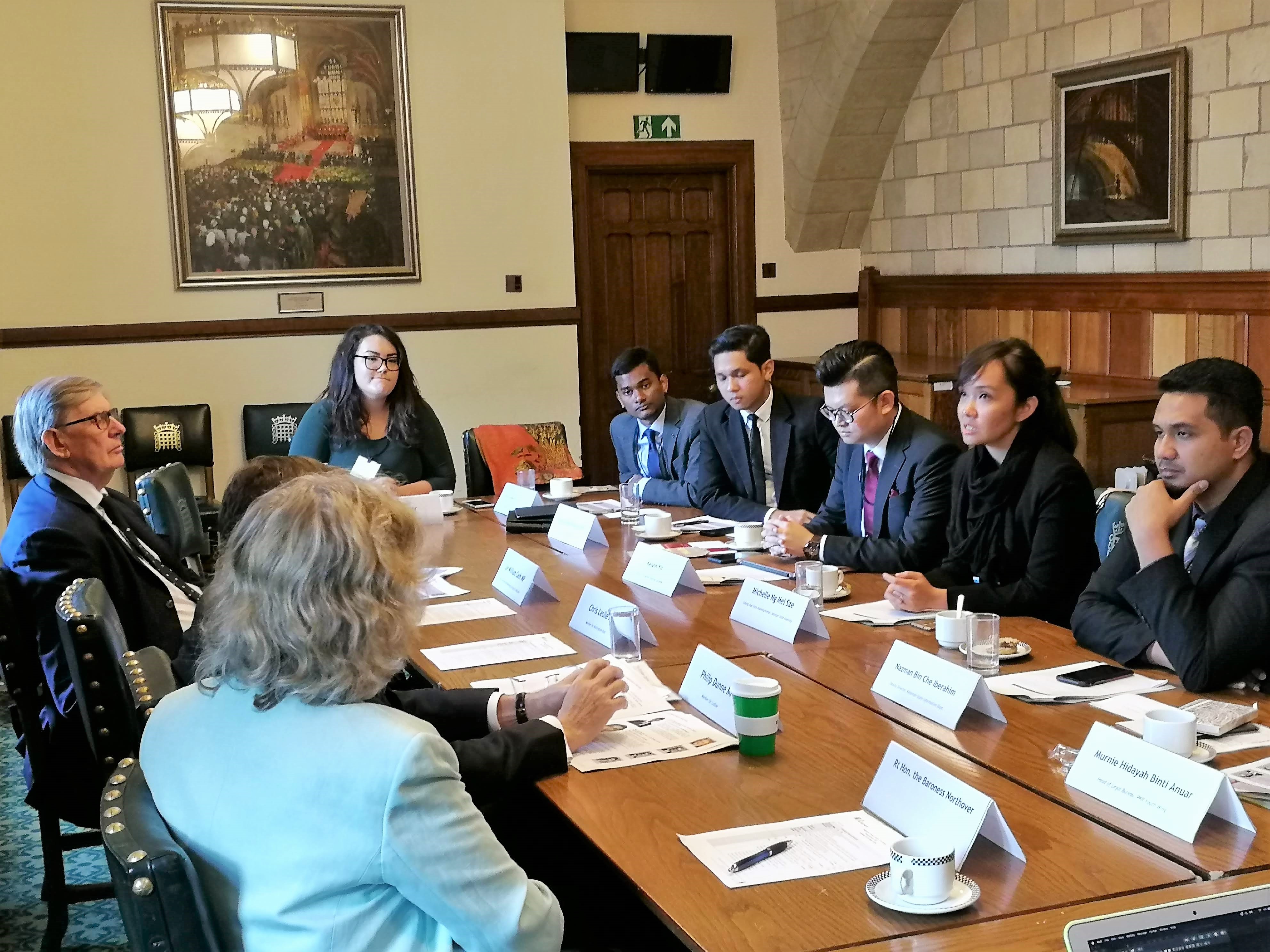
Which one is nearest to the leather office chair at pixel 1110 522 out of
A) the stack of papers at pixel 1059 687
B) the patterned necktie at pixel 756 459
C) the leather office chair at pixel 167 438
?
the stack of papers at pixel 1059 687

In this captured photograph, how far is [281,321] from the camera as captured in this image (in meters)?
7.11

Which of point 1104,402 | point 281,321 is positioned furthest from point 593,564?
point 281,321

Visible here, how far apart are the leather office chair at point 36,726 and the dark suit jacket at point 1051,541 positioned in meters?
2.08

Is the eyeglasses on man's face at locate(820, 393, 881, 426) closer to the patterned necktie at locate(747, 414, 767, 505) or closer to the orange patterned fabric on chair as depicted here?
the patterned necktie at locate(747, 414, 767, 505)

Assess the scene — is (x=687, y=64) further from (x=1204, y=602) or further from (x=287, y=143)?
(x=1204, y=602)

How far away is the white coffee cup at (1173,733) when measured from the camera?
6.12 feet

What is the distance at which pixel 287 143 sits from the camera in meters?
7.02

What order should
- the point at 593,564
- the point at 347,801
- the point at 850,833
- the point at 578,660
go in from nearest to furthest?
the point at 347,801
the point at 850,833
the point at 578,660
the point at 593,564

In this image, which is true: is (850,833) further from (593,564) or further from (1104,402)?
(1104,402)

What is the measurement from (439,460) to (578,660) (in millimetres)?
2517

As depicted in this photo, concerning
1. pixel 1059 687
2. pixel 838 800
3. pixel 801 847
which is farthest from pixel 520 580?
pixel 801 847

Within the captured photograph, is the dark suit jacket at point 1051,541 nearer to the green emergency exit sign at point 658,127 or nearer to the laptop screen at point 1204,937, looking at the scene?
the laptop screen at point 1204,937

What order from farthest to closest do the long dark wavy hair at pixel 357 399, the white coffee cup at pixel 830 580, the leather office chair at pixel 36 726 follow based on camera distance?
the long dark wavy hair at pixel 357 399, the white coffee cup at pixel 830 580, the leather office chair at pixel 36 726

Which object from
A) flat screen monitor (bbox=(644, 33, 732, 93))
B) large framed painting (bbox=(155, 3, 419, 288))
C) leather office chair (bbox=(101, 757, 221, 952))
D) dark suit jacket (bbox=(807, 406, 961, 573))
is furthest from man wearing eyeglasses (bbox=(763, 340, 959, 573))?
flat screen monitor (bbox=(644, 33, 732, 93))
